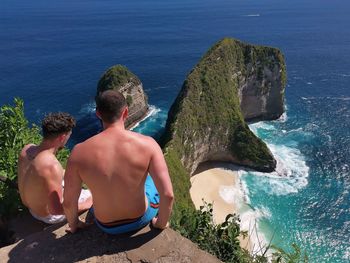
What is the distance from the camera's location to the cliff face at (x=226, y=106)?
171 feet

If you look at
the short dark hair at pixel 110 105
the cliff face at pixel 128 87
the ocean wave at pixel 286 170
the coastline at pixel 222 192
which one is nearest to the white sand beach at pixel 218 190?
the coastline at pixel 222 192

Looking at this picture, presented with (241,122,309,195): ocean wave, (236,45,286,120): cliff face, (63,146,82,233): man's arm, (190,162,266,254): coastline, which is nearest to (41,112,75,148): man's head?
(63,146,82,233): man's arm

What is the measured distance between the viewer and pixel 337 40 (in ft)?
396

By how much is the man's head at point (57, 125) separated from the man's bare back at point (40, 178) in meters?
0.47

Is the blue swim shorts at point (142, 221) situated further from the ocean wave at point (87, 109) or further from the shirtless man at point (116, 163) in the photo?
the ocean wave at point (87, 109)

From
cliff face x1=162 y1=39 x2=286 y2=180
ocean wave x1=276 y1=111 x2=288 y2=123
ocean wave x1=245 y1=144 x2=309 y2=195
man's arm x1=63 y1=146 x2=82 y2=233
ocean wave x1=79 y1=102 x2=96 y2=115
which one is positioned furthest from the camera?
ocean wave x1=79 y1=102 x2=96 y2=115

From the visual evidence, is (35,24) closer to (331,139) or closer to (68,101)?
(68,101)

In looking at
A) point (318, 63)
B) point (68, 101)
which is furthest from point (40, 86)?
point (318, 63)

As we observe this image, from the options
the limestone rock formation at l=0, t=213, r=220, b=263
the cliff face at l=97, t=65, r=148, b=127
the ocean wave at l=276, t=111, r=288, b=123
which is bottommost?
the ocean wave at l=276, t=111, r=288, b=123

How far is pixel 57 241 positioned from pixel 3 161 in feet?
17.4

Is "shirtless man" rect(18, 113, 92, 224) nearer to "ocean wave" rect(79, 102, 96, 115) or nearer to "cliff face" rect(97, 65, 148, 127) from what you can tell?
"cliff face" rect(97, 65, 148, 127)

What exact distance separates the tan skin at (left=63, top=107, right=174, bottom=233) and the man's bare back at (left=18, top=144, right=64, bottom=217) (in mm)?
1708

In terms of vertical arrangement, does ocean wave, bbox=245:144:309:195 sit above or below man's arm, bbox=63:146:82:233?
below

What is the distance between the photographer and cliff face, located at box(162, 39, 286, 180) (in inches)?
2047
